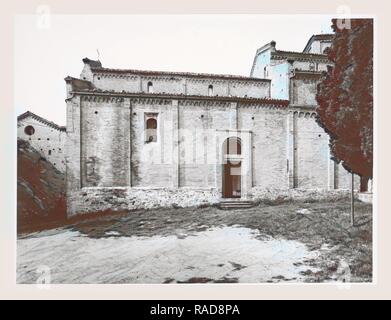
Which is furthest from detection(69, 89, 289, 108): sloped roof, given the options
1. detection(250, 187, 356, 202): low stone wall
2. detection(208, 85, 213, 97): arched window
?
detection(250, 187, 356, 202): low stone wall

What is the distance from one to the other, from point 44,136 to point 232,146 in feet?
11.1

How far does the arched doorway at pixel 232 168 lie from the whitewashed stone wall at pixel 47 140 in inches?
117

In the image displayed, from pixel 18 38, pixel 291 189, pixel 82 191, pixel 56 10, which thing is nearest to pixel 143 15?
pixel 56 10

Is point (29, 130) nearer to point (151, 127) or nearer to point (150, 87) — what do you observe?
point (151, 127)

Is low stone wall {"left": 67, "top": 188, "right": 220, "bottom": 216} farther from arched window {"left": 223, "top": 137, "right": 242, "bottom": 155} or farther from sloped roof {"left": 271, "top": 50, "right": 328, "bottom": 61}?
sloped roof {"left": 271, "top": 50, "right": 328, "bottom": 61}

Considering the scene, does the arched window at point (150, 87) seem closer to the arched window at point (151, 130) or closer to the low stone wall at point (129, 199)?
the arched window at point (151, 130)

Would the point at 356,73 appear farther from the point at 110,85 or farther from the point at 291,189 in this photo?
the point at 110,85

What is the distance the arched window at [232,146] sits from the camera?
16.5ft

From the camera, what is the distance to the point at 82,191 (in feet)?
16.2

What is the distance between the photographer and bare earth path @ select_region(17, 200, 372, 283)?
4.62 metres

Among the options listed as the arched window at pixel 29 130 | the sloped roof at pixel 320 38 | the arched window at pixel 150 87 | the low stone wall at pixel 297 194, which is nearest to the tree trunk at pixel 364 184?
the low stone wall at pixel 297 194

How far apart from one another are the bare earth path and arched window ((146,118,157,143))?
1.34 m

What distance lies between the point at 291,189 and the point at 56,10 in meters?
5.29
